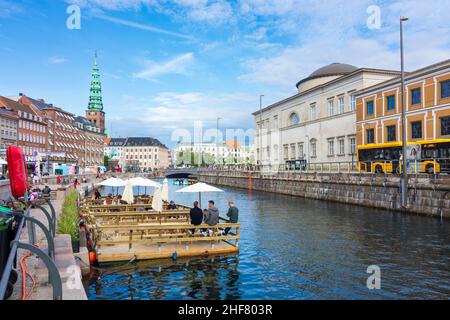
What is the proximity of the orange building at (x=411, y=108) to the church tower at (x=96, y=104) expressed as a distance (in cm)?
12843

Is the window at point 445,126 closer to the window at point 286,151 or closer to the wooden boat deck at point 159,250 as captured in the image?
the wooden boat deck at point 159,250

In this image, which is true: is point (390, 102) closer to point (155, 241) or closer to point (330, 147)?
point (330, 147)

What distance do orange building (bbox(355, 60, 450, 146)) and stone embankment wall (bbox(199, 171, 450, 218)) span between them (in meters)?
11.3

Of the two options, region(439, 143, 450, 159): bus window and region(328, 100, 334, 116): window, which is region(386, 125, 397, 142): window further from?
region(328, 100, 334, 116): window

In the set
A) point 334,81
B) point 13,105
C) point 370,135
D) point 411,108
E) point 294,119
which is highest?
point 13,105

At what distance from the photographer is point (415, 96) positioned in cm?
4638

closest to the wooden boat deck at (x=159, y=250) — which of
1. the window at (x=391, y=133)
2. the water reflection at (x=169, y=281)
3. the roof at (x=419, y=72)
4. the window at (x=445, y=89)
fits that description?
the water reflection at (x=169, y=281)

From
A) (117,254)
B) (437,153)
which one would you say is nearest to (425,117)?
(437,153)

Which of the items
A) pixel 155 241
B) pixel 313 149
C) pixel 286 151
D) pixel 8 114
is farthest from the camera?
pixel 8 114

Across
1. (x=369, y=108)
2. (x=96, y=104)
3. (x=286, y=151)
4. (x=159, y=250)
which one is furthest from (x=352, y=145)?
(x=96, y=104)

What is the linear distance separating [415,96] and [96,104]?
141186 millimetres

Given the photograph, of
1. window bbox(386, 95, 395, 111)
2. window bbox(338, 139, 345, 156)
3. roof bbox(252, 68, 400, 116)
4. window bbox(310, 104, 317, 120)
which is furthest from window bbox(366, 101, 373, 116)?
window bbox(310, 104, 317, 120)
